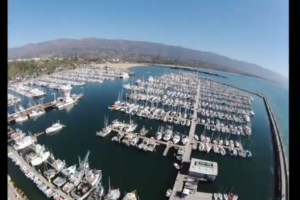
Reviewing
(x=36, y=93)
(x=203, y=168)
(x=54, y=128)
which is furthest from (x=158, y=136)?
(x=36, y=93)

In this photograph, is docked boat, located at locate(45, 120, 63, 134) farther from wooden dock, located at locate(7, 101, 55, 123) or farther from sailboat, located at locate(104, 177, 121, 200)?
sailboat, located at locate(104, 177, 121, 200)

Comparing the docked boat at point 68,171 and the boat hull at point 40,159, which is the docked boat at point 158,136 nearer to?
the docked boat at point 68,171

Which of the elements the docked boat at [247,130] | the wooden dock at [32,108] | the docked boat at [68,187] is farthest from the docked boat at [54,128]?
the docked boat at [247,130]

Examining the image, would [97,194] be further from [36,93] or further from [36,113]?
[36,93]

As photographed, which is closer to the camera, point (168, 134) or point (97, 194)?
point (97, 194)

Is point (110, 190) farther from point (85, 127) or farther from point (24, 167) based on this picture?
point (85, 127)

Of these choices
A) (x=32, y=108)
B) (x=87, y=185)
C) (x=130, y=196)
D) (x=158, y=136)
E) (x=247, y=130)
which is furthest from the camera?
(x=32, y=108)

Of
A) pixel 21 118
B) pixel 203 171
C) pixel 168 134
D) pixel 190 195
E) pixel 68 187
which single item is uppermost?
pixel 21 118
